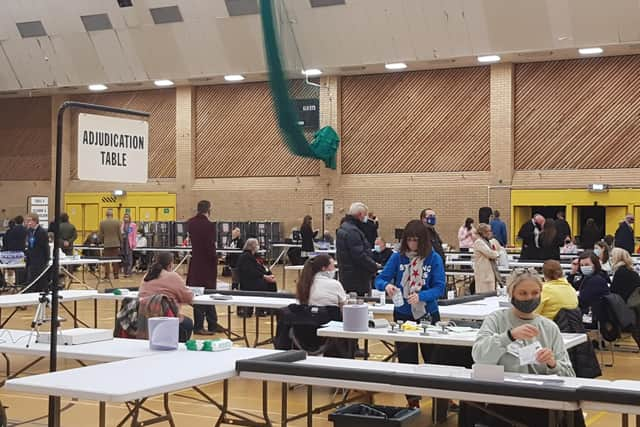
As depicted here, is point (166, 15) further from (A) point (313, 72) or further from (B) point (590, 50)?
(B) point (590, 50)

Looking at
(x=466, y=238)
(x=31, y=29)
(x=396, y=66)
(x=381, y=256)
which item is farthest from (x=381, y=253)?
(x=31, y=29)

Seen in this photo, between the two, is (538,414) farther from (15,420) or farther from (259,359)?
(15,420)

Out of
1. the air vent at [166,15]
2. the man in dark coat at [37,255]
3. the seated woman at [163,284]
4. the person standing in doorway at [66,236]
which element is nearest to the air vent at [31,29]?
the air vent at [166,15]

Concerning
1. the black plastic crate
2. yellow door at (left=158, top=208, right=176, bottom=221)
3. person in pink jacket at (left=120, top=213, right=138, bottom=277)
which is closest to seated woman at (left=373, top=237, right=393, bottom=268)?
person in pink jacket at (left=120, top=213, right=138, bottom=277)

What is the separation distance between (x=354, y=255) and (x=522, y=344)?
199 inches

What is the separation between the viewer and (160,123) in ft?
93.6

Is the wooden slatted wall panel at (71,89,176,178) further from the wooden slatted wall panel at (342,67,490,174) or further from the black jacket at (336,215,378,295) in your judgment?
the black jacket at (336,215,378,295)

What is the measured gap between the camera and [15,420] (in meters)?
6.83

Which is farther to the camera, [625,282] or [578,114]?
[578,114]

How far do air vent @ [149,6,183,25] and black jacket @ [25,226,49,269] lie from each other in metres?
11.1

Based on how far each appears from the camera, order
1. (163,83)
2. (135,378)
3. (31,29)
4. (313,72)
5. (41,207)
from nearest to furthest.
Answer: (135,378)
(313,72)
(41,207)
(31,29)
(163,83)

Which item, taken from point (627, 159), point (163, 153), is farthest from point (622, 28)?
point (163, 153)

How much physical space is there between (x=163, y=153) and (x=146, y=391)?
24979 millimetres

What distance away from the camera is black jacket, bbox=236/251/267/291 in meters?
12.2
